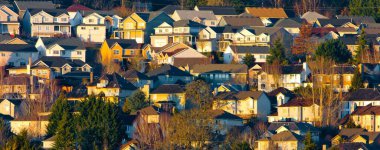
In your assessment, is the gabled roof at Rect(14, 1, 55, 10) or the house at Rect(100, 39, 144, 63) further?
the gabled roof at Rect(14, 1, 55, 10)

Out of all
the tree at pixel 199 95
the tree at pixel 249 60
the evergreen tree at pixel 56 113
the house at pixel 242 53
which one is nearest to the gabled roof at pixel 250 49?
the house at pixel 242 53

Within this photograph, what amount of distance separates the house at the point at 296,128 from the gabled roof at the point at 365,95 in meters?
4.51

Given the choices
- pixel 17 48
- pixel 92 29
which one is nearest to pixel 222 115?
pixel 17 48

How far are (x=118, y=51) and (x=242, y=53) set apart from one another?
22.0 ft

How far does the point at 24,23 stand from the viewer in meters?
90.7

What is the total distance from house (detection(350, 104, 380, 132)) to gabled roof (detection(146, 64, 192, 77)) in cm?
1192

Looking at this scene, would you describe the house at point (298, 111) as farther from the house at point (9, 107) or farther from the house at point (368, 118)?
the house at point (9, 107)

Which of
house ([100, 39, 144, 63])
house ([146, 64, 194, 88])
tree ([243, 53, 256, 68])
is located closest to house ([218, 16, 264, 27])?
house ([100, 39, 144, 63])

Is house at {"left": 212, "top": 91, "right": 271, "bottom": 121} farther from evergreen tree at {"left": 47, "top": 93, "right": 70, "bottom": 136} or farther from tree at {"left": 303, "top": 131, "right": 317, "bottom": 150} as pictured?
tree at {"left": 303, "top": 131, "right": 317, "bottom": 150}

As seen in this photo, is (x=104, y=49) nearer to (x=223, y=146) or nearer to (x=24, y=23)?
(x=24, y=23)

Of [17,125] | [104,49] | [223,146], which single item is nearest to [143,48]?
[104,49]

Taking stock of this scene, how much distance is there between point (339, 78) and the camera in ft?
252

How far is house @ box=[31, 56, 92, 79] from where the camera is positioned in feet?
264

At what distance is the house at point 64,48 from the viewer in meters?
84.2
